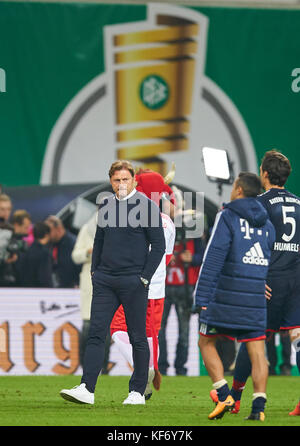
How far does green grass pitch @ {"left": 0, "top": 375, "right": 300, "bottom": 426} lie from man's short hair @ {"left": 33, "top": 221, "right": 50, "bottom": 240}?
70.7 inches

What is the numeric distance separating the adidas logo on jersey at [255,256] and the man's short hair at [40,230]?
6.01 metres

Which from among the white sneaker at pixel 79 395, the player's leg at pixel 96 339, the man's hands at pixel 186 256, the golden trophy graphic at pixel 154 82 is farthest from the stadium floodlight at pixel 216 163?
the golden trophy graphic at pixel 154 82

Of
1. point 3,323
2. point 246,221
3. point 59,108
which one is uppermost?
point 59,108

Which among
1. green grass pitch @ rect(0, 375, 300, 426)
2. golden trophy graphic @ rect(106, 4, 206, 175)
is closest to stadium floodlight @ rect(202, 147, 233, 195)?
green grass pitch @ rect(0, 375, 300, 426)

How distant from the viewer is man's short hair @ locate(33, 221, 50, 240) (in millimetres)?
12859

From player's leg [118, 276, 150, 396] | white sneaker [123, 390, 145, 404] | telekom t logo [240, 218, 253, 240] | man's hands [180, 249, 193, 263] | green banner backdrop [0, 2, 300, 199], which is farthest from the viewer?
green banner backdrop [0, 2, 300, 199]

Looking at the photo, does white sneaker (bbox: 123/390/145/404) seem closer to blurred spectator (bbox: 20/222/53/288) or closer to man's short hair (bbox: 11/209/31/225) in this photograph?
blurred spectator (bbox: 20/222/53/288)

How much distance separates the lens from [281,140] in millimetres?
13305

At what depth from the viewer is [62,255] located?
12.9 m

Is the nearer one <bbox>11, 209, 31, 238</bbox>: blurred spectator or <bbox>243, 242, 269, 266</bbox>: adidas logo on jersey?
<bbox>243, 242, 269, 266</bbox>: adidas logo on jersey

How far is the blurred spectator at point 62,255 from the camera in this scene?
12859mm
